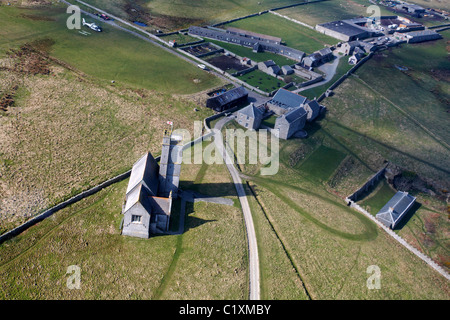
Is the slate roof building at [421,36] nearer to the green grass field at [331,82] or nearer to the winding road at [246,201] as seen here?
the green grass field at [331,82]

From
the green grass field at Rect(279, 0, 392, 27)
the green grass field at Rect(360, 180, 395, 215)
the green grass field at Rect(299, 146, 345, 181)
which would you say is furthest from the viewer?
the green grass field at Rect(279, 0, 392, 27)

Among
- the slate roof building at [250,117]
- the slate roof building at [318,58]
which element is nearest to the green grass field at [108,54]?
the slate roof building at [250,117]

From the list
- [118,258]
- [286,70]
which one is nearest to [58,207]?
[118,258]

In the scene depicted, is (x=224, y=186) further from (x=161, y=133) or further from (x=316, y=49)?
(x=316, y=49)

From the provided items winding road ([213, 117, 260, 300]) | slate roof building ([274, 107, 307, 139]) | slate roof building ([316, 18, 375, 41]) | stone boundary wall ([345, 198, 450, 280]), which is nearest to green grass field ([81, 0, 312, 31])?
slate roof building ([316, 18, 375, 41])

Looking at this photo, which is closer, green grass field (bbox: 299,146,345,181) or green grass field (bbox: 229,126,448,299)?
green grass field (bbox: 229,126,448,299)
